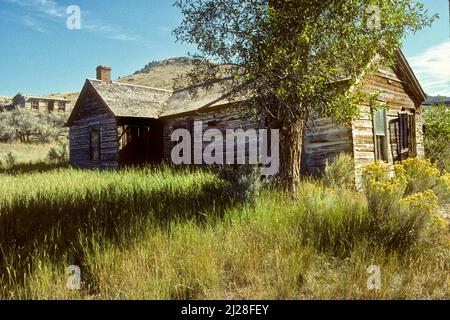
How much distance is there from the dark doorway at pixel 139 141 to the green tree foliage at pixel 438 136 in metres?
13.4

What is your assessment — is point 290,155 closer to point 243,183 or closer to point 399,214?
point 243,183

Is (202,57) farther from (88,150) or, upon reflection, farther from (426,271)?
(88,150)

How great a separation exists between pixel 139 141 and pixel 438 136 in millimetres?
14876

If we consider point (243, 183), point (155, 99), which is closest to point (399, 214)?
point (243, 183)

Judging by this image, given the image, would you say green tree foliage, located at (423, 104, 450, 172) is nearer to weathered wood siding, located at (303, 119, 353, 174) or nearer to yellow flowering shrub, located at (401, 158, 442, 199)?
weathered wood siding, located at (303, 119, 353, 174)

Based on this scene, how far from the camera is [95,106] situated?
1761cm

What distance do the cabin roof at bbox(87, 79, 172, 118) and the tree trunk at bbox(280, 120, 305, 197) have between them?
11.6 meters

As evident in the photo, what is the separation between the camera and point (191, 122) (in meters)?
15.6

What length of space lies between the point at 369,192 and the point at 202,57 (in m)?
3.86

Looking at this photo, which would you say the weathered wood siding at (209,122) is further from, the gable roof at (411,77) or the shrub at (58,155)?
the shrub at (58,155)

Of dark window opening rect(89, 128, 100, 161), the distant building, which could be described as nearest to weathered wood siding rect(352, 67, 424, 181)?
dark window opening rect(89, 128, 100, 161)
